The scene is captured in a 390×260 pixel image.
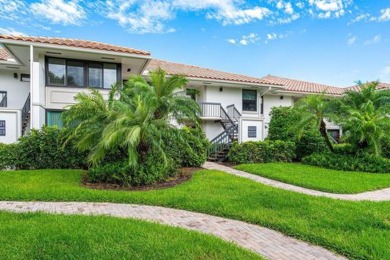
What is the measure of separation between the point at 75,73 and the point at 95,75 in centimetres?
99

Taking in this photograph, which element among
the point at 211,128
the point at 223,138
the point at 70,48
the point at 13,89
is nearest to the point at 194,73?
the point at 211,128

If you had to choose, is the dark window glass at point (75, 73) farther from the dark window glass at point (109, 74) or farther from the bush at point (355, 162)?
the bush at point (355, 162)

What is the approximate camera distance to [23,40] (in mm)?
11914

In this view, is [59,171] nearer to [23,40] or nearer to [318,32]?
[23,40]

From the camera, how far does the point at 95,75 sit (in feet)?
48.6

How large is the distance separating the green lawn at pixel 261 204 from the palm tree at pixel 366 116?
6.58m

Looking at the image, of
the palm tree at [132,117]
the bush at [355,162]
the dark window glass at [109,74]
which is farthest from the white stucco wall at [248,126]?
the dark window glass at [109,74]

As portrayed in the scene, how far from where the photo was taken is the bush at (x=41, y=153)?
36.0 ft

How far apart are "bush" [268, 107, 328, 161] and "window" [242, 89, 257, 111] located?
3.82m

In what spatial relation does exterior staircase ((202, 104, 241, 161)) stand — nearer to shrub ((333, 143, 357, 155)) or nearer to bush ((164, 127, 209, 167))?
bush ((164, 127, 209, 167))

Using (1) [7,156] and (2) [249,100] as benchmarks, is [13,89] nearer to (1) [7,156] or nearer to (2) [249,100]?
(1) [7,156]

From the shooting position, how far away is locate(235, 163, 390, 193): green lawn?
30.1ft

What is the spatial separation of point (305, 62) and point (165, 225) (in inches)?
644

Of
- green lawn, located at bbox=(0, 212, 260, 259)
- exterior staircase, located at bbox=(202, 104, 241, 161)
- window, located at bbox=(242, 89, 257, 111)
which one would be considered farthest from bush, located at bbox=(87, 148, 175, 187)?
window, located at bbox=(242, 89, 257, 111)
